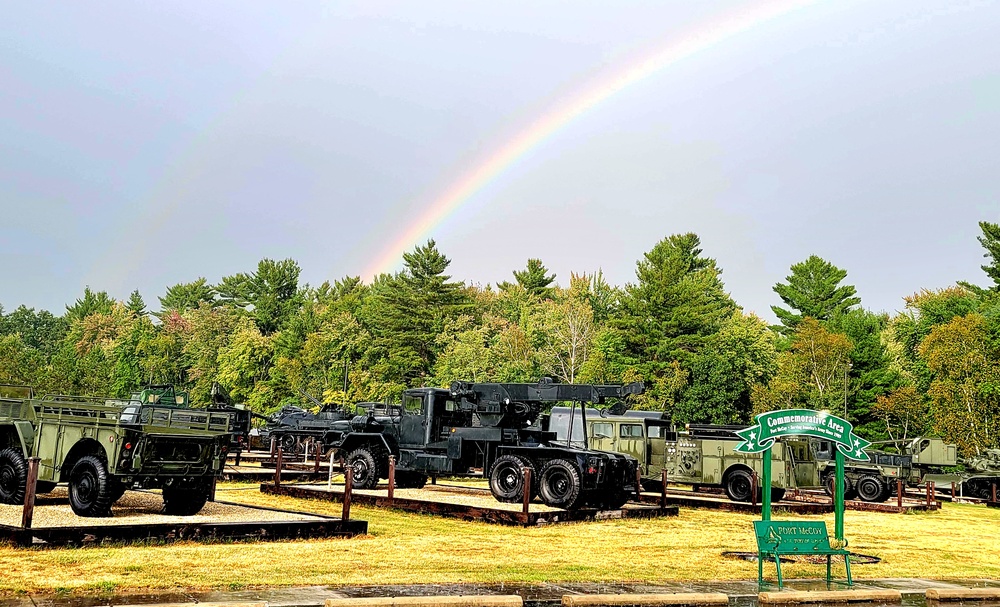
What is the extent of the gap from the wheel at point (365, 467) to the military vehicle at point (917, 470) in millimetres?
12425

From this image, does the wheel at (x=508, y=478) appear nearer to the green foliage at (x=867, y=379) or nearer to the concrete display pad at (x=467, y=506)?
the concrete display pad at (x=467, y=506)

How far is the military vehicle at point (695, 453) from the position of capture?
2342cm

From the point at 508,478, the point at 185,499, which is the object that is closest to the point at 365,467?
the point at 508,478

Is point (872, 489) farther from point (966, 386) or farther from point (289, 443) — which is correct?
point (289, 443)

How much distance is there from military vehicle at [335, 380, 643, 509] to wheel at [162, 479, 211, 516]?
5122 mm

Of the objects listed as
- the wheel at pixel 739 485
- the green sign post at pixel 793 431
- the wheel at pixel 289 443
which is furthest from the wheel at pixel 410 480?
the wheel at pixel 289 443

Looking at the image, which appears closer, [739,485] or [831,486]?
[739,485]

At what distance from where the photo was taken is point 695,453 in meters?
24.5

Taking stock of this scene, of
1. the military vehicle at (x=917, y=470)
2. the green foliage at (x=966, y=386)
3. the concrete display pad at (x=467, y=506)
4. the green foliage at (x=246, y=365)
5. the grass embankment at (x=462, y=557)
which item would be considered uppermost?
the green foliage at (x=246, y=365)

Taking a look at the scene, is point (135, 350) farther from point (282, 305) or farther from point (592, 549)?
point (592, 549)

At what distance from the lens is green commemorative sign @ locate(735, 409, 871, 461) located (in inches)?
512

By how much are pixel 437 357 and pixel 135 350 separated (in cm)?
3971

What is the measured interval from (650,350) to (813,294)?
1630 cm

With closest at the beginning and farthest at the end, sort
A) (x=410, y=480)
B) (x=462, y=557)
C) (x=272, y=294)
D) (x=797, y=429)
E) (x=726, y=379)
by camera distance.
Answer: (x=462, y=557) < (x=797, y=429) < (x=410, y=480) < (x=726, y=379) < (x=272, y=294)
